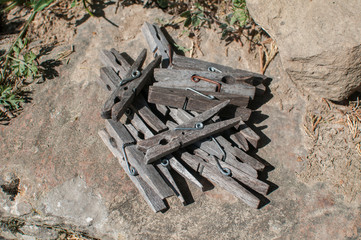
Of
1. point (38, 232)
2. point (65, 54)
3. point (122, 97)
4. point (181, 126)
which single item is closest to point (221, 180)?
point (181, 126)

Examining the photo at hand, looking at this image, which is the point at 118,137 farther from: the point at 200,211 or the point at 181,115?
the point at 200,211

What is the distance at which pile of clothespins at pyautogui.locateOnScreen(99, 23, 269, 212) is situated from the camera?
132 inches

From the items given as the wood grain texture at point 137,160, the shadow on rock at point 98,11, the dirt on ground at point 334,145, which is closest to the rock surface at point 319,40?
the dirt on ground at point 334,145

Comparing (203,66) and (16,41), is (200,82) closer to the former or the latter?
(203,66)

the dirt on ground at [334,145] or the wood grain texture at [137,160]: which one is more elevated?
the dirt on ground at [334,145]

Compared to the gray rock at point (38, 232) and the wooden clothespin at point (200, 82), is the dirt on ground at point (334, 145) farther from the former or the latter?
the gray rock at point (38, 232)

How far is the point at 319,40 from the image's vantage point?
11.4 ft

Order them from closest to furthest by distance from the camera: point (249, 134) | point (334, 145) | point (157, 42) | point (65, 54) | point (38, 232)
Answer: point (249, 134) → point (334, 145) → point (38, 232) → point (157, 42) → point (65, 54)

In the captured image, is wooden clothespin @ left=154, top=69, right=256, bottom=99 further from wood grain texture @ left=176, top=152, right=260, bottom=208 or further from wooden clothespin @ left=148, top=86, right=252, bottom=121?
wood grain texture @ left=176, top=152, right=260, bottom=208

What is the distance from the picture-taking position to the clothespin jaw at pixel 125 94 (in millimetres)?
3570

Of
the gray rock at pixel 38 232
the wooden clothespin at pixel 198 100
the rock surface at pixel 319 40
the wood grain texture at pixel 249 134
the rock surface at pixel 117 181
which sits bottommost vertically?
the gray rock at pixel 38 232

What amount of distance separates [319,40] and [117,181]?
240cm

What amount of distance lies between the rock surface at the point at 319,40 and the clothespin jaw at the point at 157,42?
3.61ft

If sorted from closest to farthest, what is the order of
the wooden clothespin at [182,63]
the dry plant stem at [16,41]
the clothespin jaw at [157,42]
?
1. the wooden clothespin at [182,63]
2. the clothespin jaw at [157,42]
3. the dry plant stem at [16,41]
